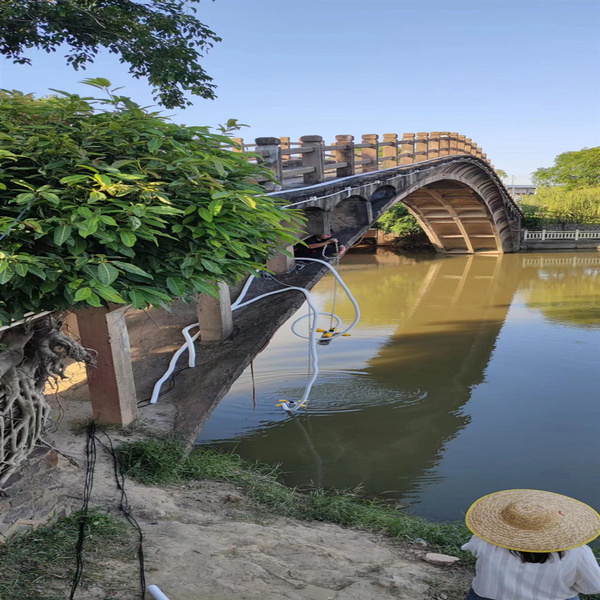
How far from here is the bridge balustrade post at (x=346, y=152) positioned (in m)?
10.7

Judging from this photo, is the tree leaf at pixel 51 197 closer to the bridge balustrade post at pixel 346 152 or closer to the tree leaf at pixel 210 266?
the tree leaf at pixel 210 266

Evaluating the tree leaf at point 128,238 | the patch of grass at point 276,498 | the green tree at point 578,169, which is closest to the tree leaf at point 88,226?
the tree leaf at point 128,238

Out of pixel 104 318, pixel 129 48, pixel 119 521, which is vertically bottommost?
pixel 119 521

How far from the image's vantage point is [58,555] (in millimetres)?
3350

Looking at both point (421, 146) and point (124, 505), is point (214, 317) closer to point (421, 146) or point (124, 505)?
point (124, 505)

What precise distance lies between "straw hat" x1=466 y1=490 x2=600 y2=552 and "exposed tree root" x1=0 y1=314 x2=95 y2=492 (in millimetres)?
2836

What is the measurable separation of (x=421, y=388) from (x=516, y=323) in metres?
6.26

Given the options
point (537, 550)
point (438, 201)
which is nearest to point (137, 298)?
point (537, 550)

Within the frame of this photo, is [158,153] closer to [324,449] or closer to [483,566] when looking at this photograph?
[483,566]

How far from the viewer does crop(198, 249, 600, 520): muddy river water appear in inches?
283

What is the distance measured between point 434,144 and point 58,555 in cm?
1624

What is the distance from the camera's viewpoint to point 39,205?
9.42 feet

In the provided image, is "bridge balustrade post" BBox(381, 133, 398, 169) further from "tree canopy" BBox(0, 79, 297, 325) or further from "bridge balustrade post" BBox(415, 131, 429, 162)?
"tree canopy" BBox(0, 79, 297, 325)

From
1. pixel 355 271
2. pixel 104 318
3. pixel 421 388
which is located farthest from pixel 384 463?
pixel 355 271
